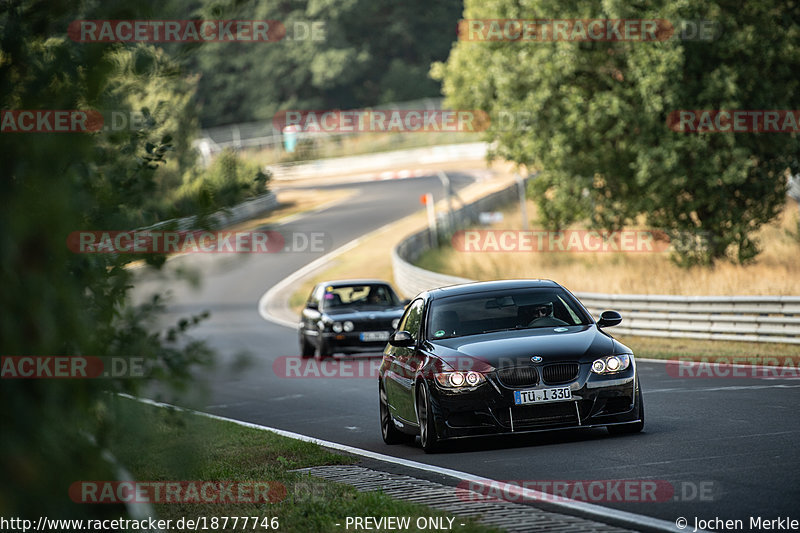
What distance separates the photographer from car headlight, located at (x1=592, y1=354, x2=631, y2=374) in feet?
34.8

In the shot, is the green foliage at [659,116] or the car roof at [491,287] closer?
the car roof at [491,287]

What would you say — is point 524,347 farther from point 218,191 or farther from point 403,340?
point 218,191

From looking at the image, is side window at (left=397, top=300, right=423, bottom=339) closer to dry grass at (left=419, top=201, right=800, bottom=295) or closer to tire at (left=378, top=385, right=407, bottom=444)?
tire at (left=378, top=385, right=407, bottom=444)

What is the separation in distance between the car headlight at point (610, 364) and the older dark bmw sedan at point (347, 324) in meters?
12.6

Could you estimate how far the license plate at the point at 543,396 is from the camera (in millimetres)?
10477

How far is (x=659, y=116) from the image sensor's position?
3253 cm

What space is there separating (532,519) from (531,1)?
93.0ft

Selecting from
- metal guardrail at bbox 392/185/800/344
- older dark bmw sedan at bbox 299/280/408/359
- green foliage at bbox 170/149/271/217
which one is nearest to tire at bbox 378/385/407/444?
green foliage at bbox 170/149/271/217

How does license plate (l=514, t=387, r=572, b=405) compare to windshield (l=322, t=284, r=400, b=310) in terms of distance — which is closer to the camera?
license plate (l=514, t=387, r=572, b=405)

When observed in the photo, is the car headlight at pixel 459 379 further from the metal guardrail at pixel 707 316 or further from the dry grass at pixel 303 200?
the dry grass at pixel 303 200

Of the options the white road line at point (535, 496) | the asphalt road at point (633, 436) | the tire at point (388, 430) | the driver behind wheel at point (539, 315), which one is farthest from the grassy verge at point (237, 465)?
the driver behind wheel at point (539, 315)

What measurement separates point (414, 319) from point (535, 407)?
8.00 ft

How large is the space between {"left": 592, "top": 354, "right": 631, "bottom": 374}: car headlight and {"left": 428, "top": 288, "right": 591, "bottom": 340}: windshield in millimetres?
1099

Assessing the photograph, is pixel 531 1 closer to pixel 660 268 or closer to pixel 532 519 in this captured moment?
pixel 660 268
